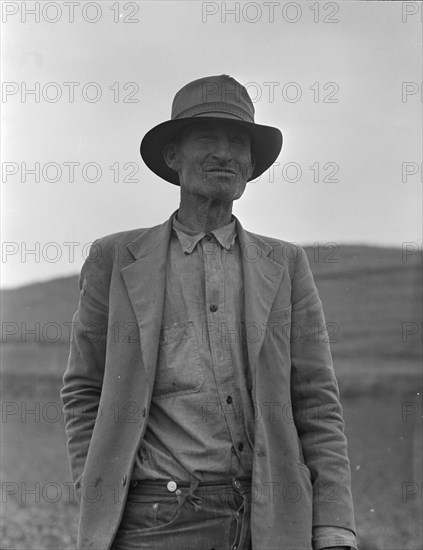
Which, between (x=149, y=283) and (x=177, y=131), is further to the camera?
(x=177, y=131)

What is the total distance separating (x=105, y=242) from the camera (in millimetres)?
2248

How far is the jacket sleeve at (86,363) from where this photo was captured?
2125mm

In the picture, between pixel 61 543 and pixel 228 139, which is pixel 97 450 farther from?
pixel 61 543

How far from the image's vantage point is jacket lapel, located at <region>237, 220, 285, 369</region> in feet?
6.73

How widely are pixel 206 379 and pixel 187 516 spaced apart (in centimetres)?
29

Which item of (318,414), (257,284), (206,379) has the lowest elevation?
(318,414)

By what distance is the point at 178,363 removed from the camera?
6.64ft

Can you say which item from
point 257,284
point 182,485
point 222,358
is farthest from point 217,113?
point 182,485

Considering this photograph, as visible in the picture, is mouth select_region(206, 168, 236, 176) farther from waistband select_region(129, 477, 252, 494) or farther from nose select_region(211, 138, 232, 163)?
waistband select_region(129, 477, 252, 494)

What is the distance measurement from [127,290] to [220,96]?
1.70 ft

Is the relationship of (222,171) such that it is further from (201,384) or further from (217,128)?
(201,384)

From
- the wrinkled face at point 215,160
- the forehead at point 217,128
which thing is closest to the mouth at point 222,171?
the wrinkled face at point 215,160

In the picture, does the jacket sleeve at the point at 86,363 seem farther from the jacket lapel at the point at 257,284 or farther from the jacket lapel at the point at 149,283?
the jacket lapel at the point at 257,284

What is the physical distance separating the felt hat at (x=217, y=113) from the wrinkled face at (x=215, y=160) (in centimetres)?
3
